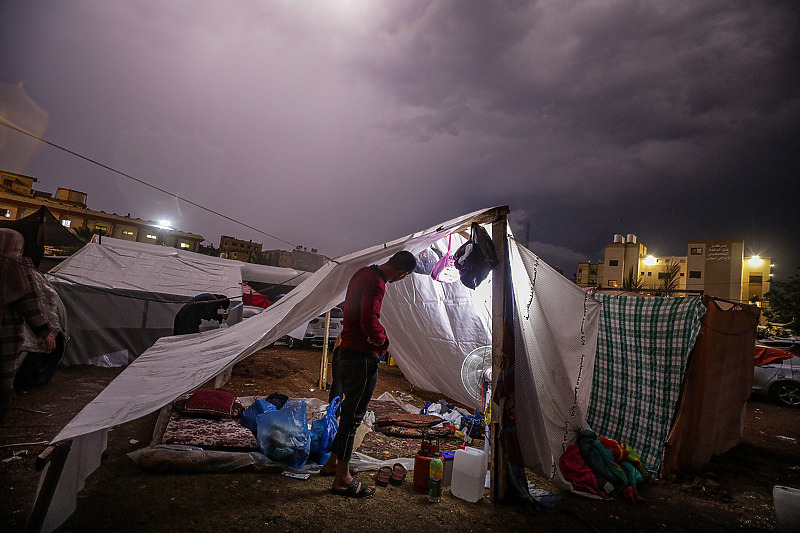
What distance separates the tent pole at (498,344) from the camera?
3326mm

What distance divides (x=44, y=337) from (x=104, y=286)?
19.4 feet

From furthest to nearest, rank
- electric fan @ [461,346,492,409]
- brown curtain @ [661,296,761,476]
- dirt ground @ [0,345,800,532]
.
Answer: electric fan @ [461,346,492,409]
brown curtain @ [661,296,761,476]
dirt ground @ [0,345,800,532]

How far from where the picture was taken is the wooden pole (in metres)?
3.33

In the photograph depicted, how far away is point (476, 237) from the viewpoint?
376 cm

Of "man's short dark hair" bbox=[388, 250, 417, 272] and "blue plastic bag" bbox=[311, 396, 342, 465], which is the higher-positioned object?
"man's short dark hair" bbox=[388, 250, 417, 272]

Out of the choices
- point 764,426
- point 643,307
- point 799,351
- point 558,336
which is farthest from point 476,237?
point 799,351

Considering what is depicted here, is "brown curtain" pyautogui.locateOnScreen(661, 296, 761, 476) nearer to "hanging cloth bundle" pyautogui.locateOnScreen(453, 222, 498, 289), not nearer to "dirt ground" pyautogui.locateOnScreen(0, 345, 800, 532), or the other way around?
"dirt ground" pyautogui.locateOnScreen(0, 345, 800, 532)

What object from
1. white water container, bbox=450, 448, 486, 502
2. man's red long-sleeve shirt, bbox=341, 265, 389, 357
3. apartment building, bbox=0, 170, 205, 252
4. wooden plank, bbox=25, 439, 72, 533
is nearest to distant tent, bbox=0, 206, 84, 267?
wooden plank, bbox=25, 439, 72, 533

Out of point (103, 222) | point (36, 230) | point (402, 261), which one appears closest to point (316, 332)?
point (36, 230)

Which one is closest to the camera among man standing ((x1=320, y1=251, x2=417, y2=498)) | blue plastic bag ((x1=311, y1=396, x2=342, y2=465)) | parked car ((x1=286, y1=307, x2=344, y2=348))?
man standing ((x1=320, y1=251, x2=417, y2=498))

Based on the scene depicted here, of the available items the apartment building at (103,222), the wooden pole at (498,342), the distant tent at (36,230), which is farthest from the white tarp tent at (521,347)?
the apartment building at (103,222)

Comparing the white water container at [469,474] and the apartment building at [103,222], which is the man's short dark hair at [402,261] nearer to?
the white water container at [469,474]

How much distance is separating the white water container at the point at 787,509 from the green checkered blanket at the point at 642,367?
125 centimetres

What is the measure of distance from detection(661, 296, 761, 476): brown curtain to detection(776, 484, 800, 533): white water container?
1.18m
